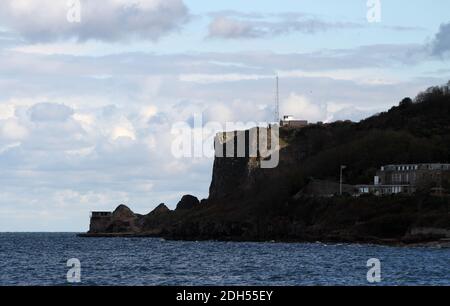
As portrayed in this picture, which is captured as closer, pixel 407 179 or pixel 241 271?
pixel 241 271

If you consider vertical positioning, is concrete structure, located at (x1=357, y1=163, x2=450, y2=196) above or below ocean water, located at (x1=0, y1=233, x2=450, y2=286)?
above

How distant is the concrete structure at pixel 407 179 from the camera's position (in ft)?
598

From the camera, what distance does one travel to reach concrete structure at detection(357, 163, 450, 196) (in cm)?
18212

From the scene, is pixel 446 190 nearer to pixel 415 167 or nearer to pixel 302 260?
pixel 415 167

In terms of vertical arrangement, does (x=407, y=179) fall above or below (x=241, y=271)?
above

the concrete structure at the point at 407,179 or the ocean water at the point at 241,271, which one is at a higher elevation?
the concrete structure at the point at 407,179

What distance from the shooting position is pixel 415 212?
16250 centimetres

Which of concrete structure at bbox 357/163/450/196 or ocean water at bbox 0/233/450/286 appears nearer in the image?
ocean water at bbox 0/233/450/286

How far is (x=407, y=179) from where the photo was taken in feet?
631
